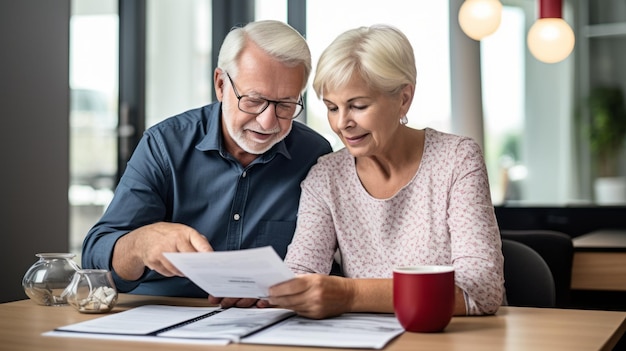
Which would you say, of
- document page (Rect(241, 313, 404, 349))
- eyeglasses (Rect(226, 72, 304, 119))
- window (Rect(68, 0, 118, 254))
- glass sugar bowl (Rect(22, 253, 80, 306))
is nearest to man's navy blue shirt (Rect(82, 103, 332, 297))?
eyeglasses (Rect(226, 72, 304, 119))

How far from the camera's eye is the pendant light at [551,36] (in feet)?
12.4

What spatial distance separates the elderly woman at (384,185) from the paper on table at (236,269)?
311mm

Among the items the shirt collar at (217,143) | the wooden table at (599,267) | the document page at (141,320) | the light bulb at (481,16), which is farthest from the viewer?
the light bulb at (481,16)

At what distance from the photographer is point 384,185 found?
1.92m

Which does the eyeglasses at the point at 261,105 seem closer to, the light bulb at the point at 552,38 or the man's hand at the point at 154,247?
the man's hand at the point at 154,247

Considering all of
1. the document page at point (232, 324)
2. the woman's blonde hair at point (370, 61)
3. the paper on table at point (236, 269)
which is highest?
the woman's blonde hair at point (370, 61)

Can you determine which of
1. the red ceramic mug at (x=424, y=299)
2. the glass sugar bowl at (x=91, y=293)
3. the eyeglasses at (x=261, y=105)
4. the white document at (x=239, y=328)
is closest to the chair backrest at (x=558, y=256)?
the eyeglasses at (x=261, y=105)

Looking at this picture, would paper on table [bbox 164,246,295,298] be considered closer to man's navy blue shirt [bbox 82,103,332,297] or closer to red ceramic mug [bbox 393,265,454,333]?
red ceramic mug [bbox 393,265,454,333]

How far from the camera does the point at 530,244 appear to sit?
8.71 ft

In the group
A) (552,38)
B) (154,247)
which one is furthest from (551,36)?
(154,247)

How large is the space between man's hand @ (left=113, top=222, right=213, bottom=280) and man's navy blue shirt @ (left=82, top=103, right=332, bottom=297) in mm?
241

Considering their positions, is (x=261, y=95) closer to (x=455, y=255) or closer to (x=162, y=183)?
(x=162, y=183)

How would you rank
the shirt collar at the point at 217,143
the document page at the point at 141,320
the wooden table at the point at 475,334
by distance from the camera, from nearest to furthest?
the wooden table at the point at 475,334
the document page at the point at 141,320
the shirt collar at the point at 217,143

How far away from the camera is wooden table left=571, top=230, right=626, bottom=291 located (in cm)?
307
